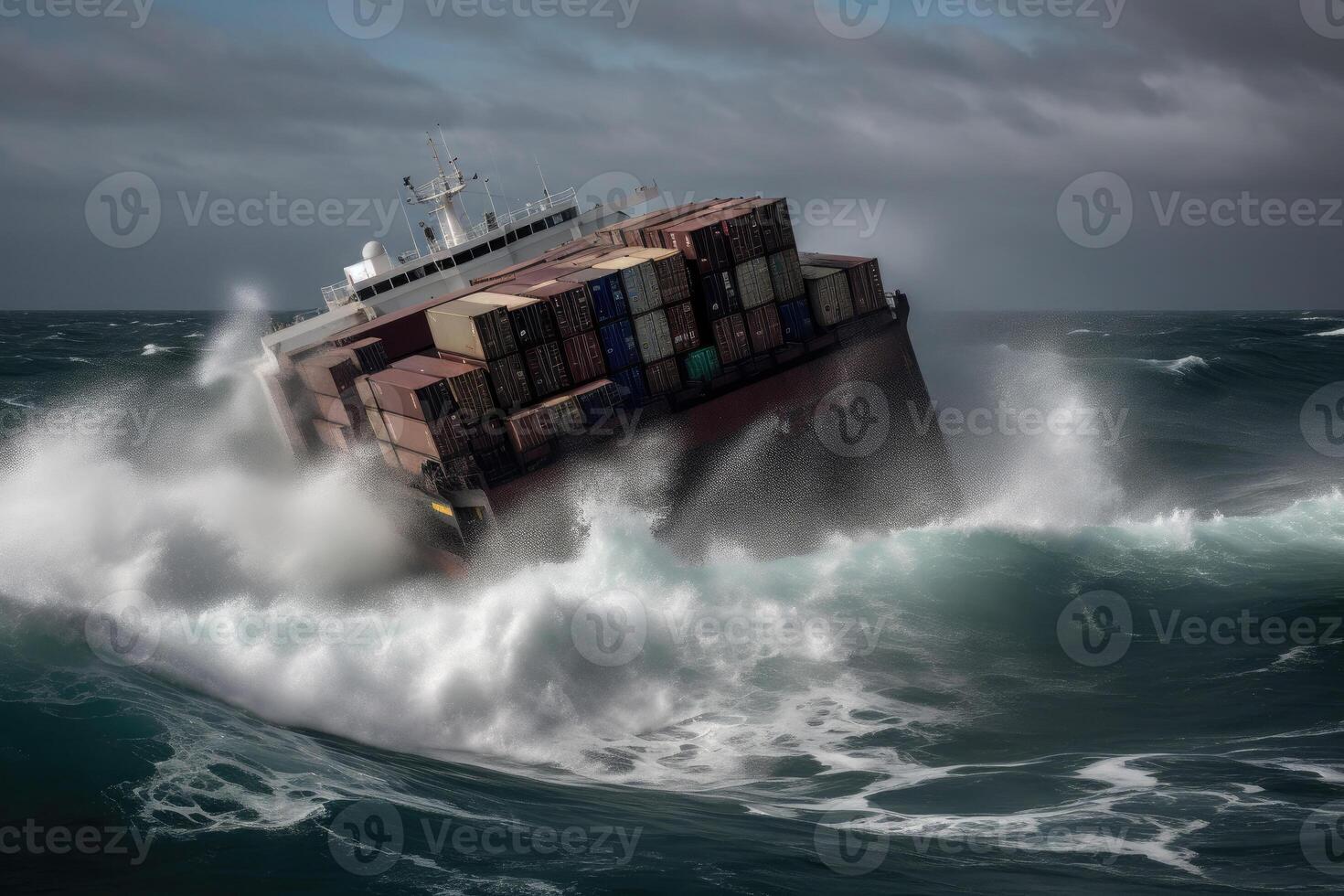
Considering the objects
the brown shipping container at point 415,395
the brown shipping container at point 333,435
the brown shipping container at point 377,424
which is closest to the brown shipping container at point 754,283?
the brown shipping container at point 415,395

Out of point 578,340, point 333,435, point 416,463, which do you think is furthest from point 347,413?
point 578,340

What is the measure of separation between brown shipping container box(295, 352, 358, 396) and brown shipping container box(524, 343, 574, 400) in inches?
293

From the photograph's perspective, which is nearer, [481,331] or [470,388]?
[470,388]

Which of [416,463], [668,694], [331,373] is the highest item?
[331,373]

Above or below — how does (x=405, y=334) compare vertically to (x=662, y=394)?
above

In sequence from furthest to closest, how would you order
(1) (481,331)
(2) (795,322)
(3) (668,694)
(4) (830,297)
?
(4) (830,297) < (2) (795,322) < (1) (481,331) < (3) (668,694)

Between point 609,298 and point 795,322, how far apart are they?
6.81 m

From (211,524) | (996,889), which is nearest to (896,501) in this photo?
(996,889)

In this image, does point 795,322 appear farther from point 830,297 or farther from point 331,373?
point 331,373

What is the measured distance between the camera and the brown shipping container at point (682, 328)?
31.0 metres

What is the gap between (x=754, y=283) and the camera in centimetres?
3194

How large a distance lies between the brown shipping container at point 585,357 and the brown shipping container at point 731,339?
398 cm

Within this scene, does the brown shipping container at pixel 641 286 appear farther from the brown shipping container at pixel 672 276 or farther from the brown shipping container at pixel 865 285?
the brown shipping container at pixel 865 285

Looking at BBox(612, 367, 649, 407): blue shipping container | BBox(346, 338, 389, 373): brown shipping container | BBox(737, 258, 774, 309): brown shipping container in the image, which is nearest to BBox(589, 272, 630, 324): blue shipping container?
BBox(612, 367, 649, 407): blue shipping container
